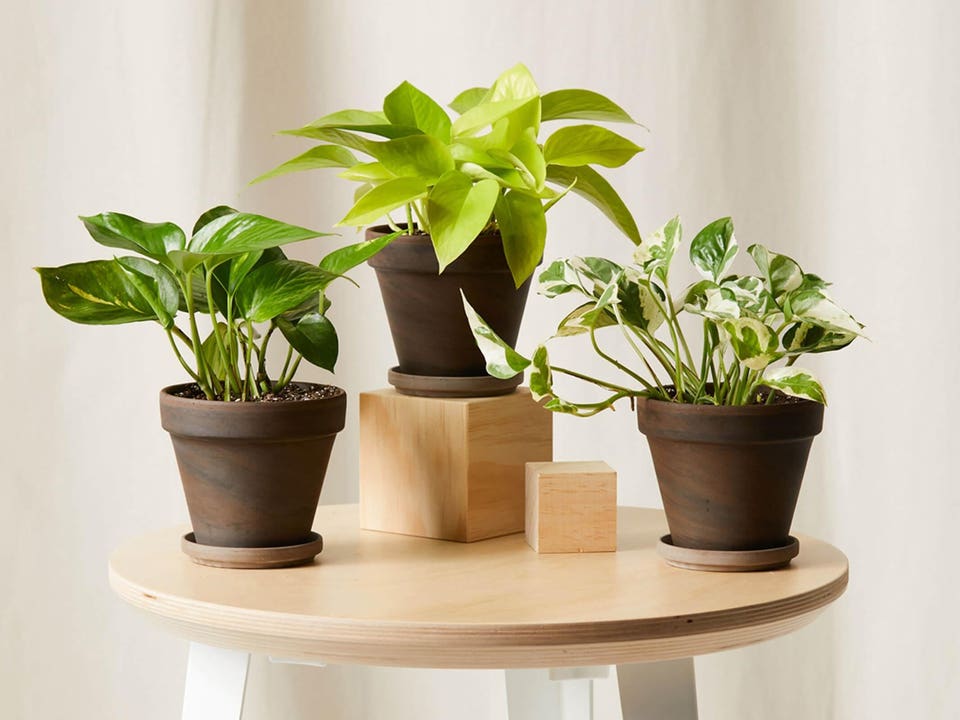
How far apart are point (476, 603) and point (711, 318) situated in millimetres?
285

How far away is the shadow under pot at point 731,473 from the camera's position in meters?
0.99

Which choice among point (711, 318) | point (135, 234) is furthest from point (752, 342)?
point (135, 234)

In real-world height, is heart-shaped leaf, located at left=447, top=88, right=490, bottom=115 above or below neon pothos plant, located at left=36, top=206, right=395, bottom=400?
above

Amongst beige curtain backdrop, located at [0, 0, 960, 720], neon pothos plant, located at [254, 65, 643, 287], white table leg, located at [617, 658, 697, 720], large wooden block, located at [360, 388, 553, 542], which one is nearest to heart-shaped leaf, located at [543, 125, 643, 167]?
neon pothos plant, located at [254, 65, 643, 287]

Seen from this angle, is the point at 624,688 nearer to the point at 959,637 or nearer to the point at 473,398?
the point at 473,398

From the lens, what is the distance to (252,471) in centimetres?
102

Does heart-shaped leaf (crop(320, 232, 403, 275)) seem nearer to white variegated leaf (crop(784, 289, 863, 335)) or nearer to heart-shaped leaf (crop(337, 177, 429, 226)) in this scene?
heart-shaped leaf (crop(337, 177, 429, 226))

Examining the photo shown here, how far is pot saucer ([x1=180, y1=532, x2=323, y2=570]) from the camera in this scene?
1039 mm

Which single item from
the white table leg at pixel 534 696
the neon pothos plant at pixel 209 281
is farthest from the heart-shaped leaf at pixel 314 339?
the white table leg at pixel 534 696

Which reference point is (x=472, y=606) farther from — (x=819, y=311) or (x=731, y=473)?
(x=819, y=311)

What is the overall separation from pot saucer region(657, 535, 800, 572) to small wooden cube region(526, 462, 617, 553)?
77 millimetres

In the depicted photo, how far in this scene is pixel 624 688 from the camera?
107 cm

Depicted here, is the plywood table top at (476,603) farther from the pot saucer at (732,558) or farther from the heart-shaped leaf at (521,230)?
the heart-shaped leaf at (521,230)

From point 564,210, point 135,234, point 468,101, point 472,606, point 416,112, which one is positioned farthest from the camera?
point 564,210
